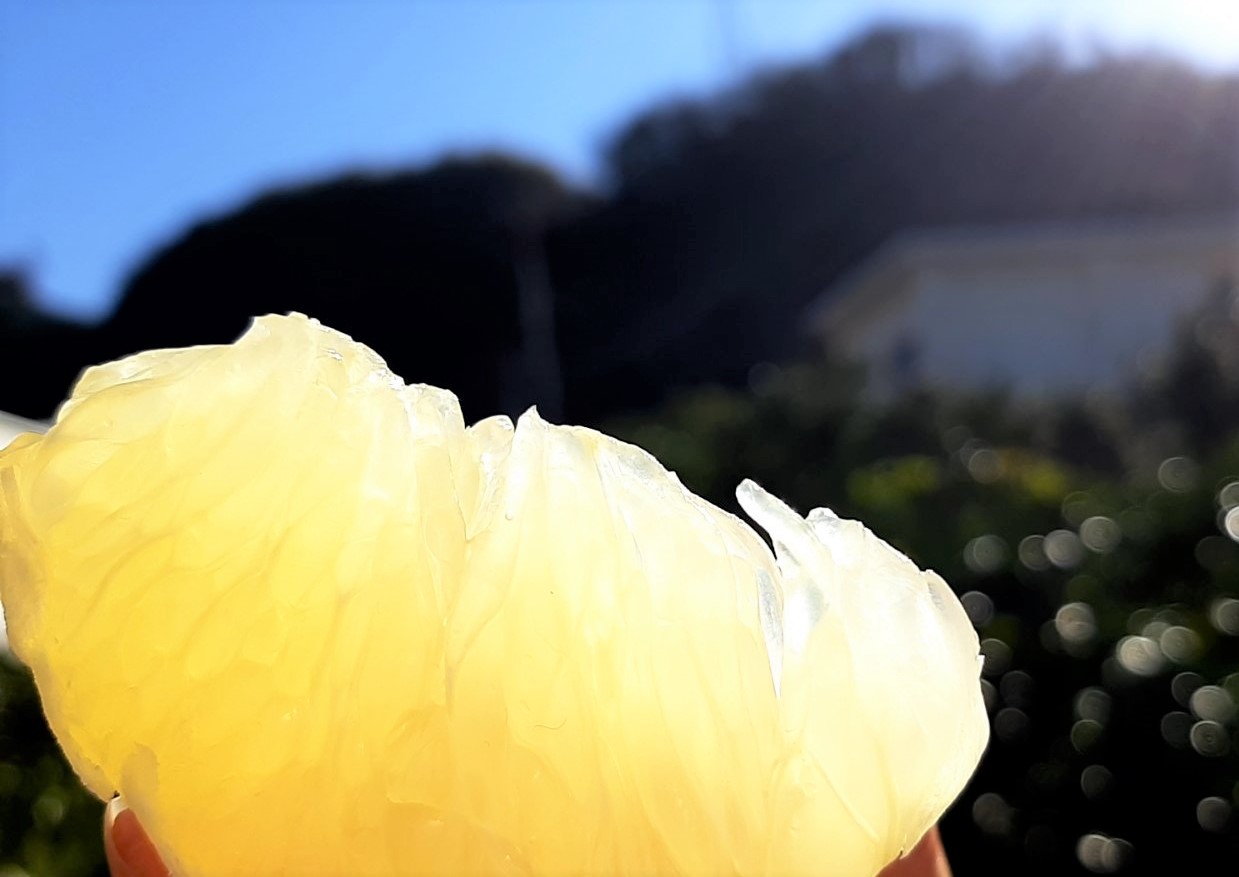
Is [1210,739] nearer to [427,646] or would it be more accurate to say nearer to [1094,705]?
[1094,705]

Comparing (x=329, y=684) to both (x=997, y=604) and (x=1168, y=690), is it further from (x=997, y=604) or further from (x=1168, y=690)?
(x=997, y=604)

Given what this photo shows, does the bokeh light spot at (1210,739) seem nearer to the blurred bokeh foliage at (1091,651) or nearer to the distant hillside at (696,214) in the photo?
the blurred bokeh foliage at (1091,651)

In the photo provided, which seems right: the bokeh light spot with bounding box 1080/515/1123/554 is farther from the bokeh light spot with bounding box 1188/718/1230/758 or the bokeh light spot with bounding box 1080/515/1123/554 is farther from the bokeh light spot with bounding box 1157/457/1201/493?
the bokeh light spot with bounding box 1188/718/1230/758

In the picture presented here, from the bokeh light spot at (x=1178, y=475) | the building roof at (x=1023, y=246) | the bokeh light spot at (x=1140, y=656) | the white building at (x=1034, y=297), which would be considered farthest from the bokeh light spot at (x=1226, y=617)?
the building roof at (x=1023, y=246)

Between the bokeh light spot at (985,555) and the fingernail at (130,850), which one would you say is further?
the bokeh light spot at (985,555)

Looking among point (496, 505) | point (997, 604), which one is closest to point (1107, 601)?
point (997, 604)

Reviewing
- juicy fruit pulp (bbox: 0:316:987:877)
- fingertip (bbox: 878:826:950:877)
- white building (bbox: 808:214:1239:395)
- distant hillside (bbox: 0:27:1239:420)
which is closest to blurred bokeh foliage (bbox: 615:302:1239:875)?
fingertip (bbox: 878:826:950:877)
